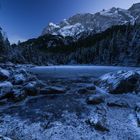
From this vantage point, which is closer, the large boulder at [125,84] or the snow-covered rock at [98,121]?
the snow-covered rock at [98,121]

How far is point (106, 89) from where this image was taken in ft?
71.2

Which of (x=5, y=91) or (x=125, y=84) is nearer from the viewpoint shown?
(x=5, y=91)

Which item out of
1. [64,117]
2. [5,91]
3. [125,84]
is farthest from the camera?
[125,84]

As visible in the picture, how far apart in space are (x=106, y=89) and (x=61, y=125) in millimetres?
12198

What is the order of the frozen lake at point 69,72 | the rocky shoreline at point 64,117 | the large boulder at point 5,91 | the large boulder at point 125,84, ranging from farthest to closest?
the frozen lake at point 69,72
the large boulder at point 125,84
the large boulder at point 5,91
the rocky shoreline at point 64,117

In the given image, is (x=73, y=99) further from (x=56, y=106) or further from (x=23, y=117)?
(x=23, y=117)

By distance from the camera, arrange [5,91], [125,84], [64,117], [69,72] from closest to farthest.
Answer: [64,117]
[5,91]
[125,84]
[69,72]

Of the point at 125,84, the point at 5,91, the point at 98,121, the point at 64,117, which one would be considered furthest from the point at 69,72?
the point at 98,121

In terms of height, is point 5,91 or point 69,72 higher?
point 5,91

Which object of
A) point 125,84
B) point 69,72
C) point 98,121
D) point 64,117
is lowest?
point 64,117

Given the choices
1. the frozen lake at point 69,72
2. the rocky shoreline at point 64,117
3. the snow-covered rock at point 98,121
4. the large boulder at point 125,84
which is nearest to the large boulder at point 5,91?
the rocky shoreline at point 64,117

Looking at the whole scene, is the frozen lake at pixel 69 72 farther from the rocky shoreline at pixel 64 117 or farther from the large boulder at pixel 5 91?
the rocky shoreline at pixel 64 117

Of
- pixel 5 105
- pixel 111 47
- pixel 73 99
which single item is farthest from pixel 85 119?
pixel 111 47

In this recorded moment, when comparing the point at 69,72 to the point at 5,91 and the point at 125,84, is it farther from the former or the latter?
the point at 5,91
